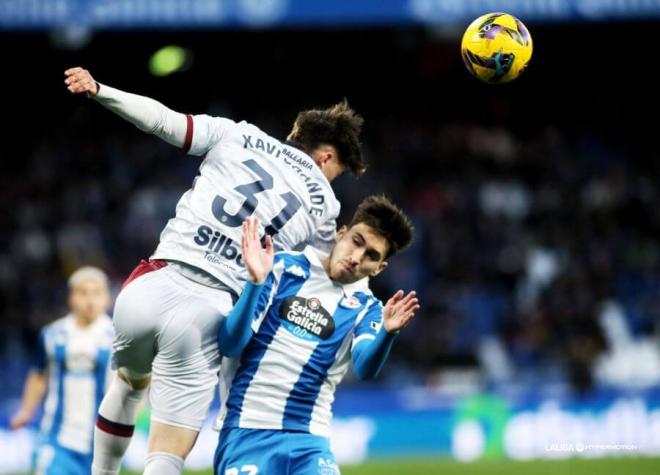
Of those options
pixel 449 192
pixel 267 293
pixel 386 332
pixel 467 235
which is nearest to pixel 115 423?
pixel 267 293

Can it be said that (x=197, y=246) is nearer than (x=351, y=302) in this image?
No

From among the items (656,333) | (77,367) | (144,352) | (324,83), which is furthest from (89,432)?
(324,83)

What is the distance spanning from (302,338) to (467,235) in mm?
11471

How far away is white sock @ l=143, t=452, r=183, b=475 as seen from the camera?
5551 millimetres

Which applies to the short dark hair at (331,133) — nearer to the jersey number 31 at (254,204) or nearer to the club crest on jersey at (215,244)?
the jersey number 31 at (254,204)

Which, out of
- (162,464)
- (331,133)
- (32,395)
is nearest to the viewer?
(162,464)

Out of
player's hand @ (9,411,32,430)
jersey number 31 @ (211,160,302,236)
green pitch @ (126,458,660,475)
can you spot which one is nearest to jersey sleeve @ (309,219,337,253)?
jersey number 31 @ (211,160,302,236)

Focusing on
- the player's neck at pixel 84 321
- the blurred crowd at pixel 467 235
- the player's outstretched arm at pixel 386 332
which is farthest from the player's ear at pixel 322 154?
the blurred crowd at pixel 467 235

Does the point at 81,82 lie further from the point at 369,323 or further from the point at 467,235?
the point at 467,235

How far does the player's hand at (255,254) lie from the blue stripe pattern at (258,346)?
27 centimetres

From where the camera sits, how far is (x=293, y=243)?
6008mm

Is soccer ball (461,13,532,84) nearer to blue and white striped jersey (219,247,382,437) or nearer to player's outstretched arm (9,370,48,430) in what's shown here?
blue and white striped jersey (219,247,382,437)

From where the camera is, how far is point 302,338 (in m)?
5.49

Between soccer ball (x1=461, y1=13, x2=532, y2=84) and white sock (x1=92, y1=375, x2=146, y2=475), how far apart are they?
2.55m
